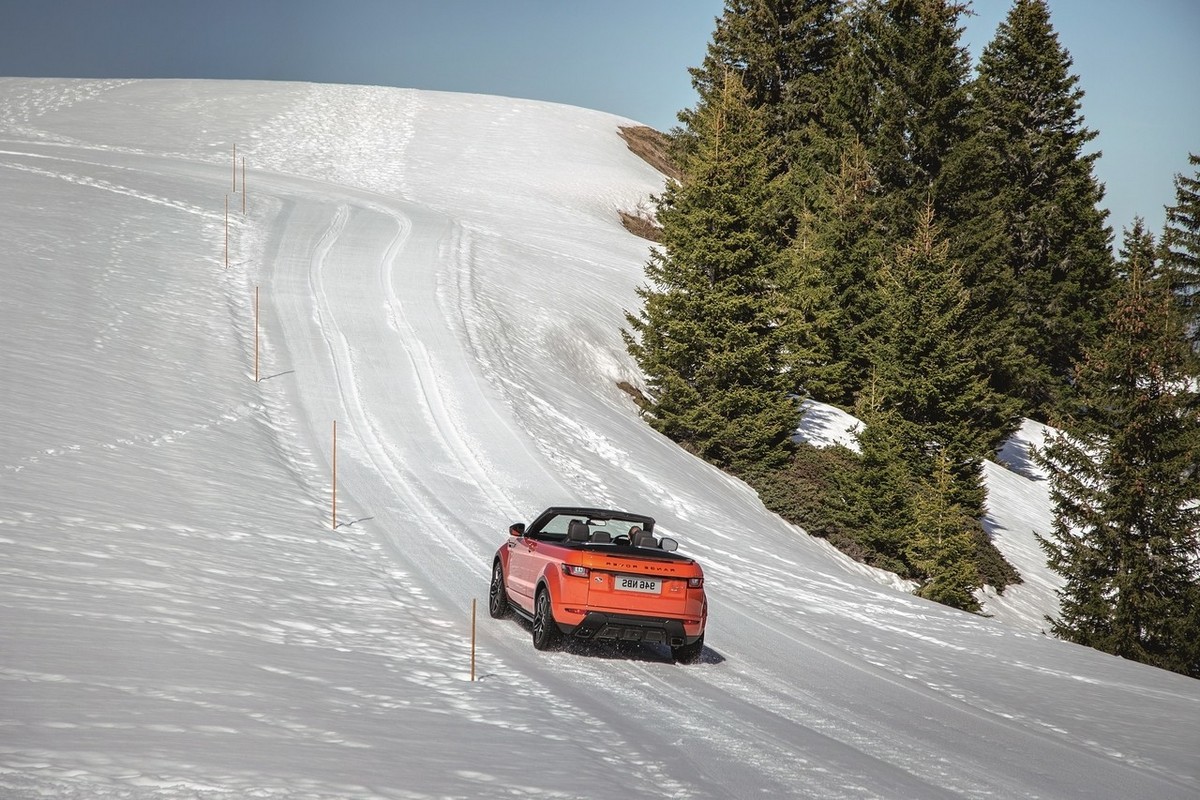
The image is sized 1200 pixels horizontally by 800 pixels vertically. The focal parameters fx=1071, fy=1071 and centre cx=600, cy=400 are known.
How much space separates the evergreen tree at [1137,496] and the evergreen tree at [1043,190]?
23688mm

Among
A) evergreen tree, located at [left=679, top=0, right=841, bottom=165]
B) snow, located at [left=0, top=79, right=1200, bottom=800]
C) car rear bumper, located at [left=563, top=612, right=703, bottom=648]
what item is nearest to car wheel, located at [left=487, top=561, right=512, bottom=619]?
snow, located at [left=0, top=79, right=1200, bottom=800]

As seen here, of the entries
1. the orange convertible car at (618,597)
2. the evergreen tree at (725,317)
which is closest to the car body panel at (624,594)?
the orange convertible car at (618,597)

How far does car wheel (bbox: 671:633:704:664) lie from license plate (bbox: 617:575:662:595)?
72 centimetres

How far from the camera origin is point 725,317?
28.5 m

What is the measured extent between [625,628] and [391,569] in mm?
4847

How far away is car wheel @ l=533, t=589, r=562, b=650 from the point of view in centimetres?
1088

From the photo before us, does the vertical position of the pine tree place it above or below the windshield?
above

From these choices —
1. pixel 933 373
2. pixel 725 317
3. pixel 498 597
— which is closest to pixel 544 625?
pixel 498 597

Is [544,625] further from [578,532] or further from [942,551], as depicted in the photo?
[942,551]

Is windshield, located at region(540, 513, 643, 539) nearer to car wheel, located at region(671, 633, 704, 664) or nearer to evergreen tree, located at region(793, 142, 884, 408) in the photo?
car wheel, located at region(671, 633, 704, 664)

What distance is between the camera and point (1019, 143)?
49750 mm

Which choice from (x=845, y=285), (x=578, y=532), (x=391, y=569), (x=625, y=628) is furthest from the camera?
(x=845, y=285)

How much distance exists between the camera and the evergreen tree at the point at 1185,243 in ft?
189

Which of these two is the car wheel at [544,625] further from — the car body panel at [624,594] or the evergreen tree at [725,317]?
the evergreen tree at [725,317]
